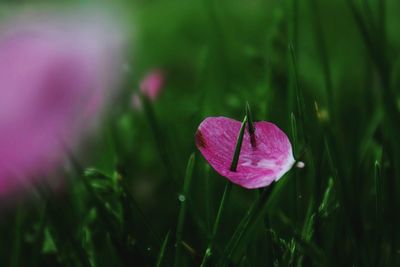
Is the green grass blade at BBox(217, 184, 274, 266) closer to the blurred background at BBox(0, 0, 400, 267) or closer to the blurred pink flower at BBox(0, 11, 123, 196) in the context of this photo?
the blurred background at BBox(0, 0, 400, 267)

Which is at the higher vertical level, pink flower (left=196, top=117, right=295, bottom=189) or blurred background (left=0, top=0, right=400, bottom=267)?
pink flower (left=196, top=117, right=295, bottom=189)

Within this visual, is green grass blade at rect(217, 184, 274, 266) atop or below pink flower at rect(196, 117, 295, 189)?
below

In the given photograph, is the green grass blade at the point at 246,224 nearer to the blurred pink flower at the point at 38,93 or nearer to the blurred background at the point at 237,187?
the blurred background at the point at 237,187

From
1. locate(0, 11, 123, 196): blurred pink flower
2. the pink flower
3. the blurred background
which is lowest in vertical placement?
the blurred background

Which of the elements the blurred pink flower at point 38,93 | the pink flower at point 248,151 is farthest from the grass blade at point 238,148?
the blurred pink flower at point 38,93

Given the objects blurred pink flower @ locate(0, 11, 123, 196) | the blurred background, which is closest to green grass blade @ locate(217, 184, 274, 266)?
the blurred background

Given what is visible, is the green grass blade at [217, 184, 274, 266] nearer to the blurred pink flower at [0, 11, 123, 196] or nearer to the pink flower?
the pink flower
